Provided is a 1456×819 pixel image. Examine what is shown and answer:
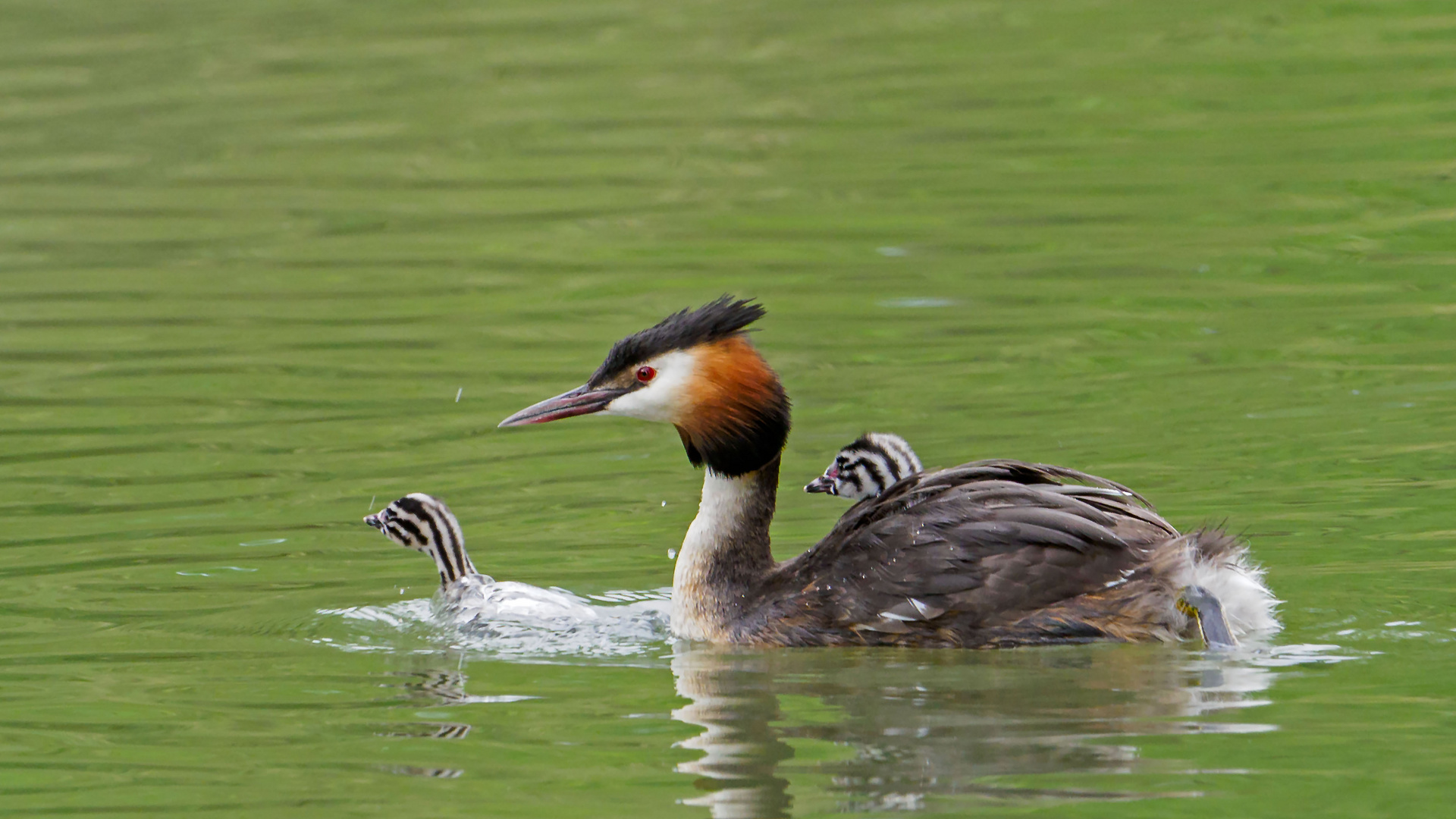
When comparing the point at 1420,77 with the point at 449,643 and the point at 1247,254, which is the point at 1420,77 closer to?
the point at 1247,254

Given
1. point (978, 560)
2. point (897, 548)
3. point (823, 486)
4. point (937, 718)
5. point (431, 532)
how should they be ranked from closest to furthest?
point (937, 718)
point (978, 560)
point (897, 548)
point (431, 532)
point (823, 486)

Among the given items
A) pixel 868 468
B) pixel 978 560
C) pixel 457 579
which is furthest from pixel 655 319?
pixel 978 560

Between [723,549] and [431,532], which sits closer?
[723,549]

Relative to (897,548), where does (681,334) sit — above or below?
above

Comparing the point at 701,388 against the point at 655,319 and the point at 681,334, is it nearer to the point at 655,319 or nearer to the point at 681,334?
the point at 681,334

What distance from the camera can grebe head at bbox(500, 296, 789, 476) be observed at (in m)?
7.66

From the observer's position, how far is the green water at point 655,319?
6.14 m

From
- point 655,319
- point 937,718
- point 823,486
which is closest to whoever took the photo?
point 937,718

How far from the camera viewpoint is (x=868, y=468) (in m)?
8.42

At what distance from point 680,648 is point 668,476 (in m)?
2.28

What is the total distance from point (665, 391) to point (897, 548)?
3.21 feet

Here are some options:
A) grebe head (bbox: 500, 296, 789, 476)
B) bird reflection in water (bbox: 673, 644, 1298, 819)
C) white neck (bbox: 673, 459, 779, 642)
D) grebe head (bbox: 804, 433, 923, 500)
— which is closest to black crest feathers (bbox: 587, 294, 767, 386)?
grebe head (bbox: 500, 296, 789, 476)

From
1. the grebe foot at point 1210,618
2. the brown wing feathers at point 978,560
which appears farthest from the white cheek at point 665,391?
the grebe foot at point 1210,618

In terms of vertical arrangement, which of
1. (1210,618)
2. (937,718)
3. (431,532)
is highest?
(431,532)
